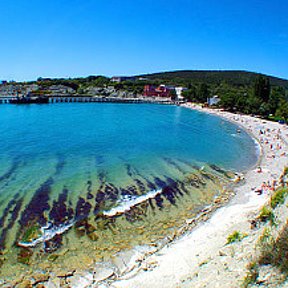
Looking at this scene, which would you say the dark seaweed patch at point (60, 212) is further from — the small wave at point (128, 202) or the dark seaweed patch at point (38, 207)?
the small wave at point (128, 202)

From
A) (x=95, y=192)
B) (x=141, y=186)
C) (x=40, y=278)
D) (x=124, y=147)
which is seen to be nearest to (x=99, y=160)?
(x=124, y=147)

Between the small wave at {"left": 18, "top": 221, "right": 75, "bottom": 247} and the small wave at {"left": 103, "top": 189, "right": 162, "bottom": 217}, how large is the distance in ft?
10.2

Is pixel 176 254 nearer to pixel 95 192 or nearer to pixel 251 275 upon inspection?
pixel 251 275

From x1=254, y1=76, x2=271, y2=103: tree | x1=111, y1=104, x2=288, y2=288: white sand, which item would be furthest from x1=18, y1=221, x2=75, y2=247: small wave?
x1=254, y1=76, x2=271, y2=103: tree

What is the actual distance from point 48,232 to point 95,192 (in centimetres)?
661

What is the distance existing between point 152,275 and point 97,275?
2.92m

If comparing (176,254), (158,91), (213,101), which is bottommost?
(176,254)

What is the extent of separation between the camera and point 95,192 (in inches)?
907

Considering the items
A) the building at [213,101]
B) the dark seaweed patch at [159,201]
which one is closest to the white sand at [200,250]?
the dark seaweed patch at [159,201]

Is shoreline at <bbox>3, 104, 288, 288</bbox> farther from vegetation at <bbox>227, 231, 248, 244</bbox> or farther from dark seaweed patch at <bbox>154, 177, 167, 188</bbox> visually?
dark seaweed patch at <bbox>154, 177, 167, 188</bbox>

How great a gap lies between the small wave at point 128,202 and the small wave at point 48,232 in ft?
10.2

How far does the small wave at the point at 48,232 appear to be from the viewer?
15.6 metres

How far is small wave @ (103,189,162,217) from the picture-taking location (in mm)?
19703

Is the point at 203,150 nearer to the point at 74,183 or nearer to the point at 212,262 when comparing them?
the point at 74,183
